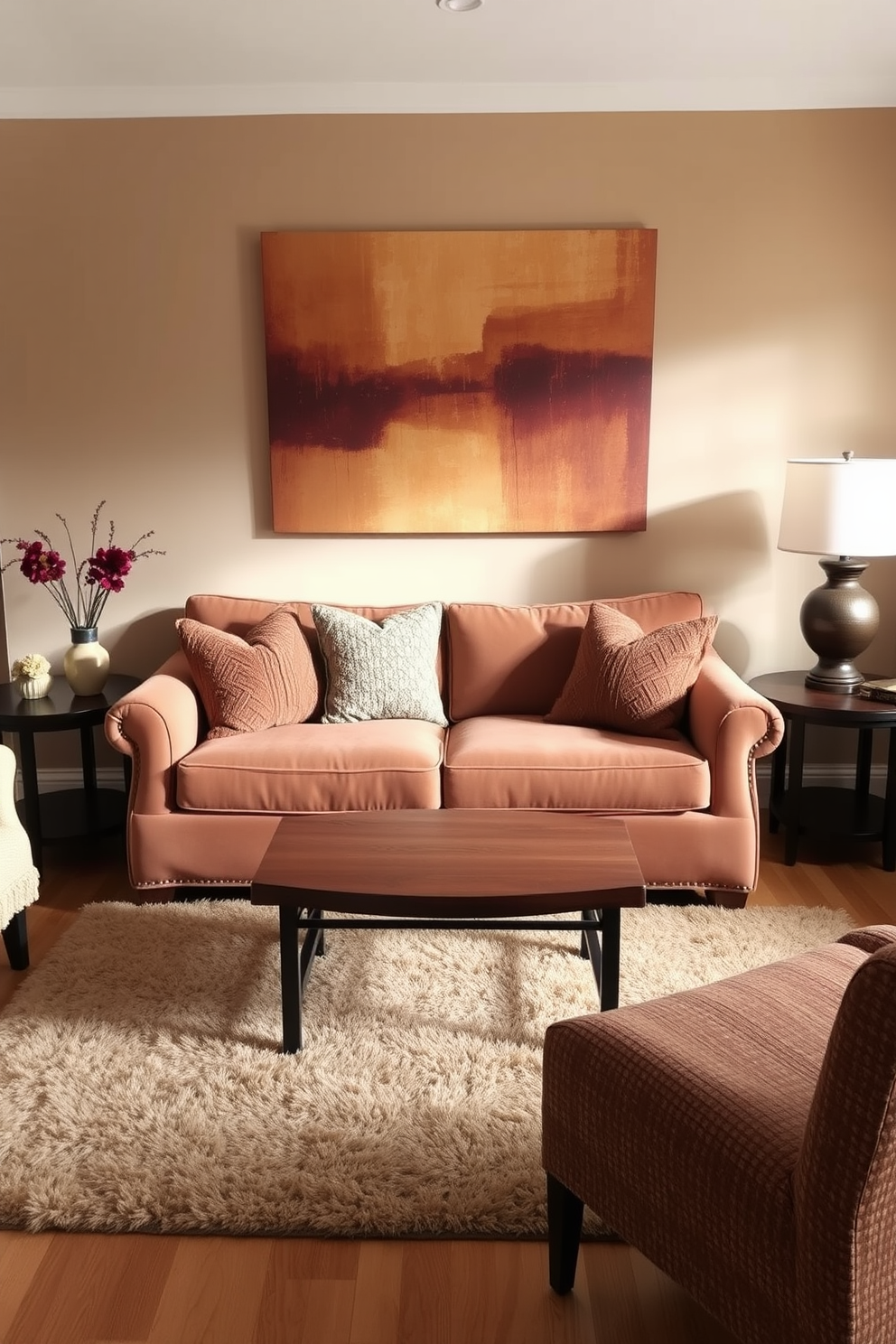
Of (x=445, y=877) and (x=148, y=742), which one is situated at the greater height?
(x=148, y=742)

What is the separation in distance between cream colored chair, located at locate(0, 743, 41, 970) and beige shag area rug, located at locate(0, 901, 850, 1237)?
0.10 meters

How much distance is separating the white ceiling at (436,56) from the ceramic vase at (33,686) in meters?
2.00

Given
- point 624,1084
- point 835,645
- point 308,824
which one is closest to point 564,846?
point 308,824

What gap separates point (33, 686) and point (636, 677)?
2.05 meters

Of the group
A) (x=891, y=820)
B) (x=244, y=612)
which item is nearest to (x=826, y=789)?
(x=891, y=820)

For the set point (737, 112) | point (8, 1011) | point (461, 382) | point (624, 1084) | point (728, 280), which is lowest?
point (8, 1011)

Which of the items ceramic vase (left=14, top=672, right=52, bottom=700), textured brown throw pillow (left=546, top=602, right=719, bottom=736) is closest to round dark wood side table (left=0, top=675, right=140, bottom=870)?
ceramic vase (left=14, top=672, right=52, bottom=700)

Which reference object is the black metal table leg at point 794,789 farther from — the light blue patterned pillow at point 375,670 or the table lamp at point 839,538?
the light blue patterned pillow at point 375,670

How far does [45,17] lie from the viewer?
3.18 m

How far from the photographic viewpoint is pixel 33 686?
3.66 meters

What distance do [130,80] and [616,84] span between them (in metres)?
1.69

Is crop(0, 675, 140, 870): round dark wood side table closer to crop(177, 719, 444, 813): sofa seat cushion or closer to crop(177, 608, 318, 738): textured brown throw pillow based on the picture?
crop(177, 608, 318, 738): textured brown throw pillow

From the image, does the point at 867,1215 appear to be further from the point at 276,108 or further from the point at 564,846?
the point at 276,108

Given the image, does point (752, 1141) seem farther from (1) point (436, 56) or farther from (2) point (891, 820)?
(1) point (436, 56)
